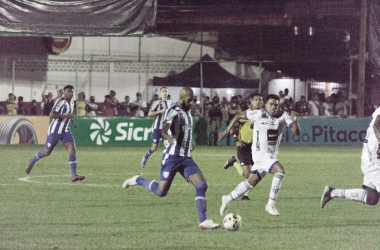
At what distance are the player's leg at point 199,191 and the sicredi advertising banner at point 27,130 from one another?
2160cm

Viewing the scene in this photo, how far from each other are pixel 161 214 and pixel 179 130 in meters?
1.76

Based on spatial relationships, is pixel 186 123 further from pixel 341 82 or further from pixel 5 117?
pixel 341 82

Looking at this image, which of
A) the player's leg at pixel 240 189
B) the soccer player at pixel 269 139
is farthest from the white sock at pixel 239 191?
the soccer player at pixel 269 139

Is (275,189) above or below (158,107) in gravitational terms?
below

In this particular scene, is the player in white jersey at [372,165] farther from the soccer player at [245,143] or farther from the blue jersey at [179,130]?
the soccer player at [245,143]

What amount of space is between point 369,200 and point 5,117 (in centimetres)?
2266

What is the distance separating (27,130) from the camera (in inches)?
1256

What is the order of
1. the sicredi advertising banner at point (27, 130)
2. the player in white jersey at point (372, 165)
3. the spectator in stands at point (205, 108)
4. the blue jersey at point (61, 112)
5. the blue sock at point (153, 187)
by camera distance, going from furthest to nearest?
the spectator in stands at point (205, 108) → the sicredi advertising banner at point (27, 130) → the blue jersey at point (61, 112) → the blue sock at point (153, 187) → the player in white jersey at point (372, 165)

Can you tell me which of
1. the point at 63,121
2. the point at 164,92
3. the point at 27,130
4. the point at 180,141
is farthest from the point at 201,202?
the point at 27,130

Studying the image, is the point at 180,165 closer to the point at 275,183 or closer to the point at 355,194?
the point at 275,183

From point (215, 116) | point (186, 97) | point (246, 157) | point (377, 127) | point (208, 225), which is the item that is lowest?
point (208, 225)

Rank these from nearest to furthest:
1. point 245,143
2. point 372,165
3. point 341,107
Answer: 1. point 372,165
2. point 245,143
3. point 341,107

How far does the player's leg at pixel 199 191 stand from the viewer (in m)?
10.3

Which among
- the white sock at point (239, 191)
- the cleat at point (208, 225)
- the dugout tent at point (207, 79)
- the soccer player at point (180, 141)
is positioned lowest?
the cleat at point (208, 225)
